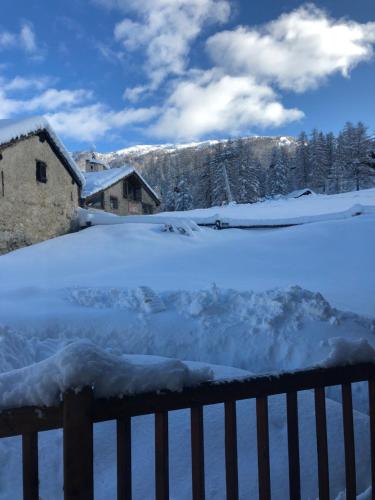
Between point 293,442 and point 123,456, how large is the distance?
2.90 ft

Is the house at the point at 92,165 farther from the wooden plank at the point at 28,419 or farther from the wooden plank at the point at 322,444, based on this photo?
the wooden plank at the point at 28,419

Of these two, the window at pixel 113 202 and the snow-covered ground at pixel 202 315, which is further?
the window at pixel 113 202

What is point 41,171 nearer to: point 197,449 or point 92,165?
point 197,449

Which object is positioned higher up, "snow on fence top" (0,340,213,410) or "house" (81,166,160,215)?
"house" (81,166,160,215)

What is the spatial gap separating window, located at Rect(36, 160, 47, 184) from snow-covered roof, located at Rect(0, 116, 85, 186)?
46.9 inches

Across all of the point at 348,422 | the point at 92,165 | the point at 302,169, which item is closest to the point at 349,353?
the point at 348,422

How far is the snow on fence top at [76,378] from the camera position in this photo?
143cm

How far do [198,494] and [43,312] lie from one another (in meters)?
5.37

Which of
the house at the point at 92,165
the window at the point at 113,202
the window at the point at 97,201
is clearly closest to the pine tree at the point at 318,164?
the house at the point at 92,165

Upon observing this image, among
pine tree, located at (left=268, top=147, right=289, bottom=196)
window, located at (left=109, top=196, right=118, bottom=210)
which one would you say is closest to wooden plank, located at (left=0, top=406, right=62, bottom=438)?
window, located at (left=109, top=196, right=118, bottom=210)

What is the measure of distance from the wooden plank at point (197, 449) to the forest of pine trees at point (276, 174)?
4737 centimetres

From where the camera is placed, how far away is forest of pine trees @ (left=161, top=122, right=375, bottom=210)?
50.7 m

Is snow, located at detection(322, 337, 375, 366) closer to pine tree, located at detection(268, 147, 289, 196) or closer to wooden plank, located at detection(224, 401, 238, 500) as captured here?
wooden plank, located at detection(224, 401, 238, 500)

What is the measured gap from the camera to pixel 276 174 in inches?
2351
